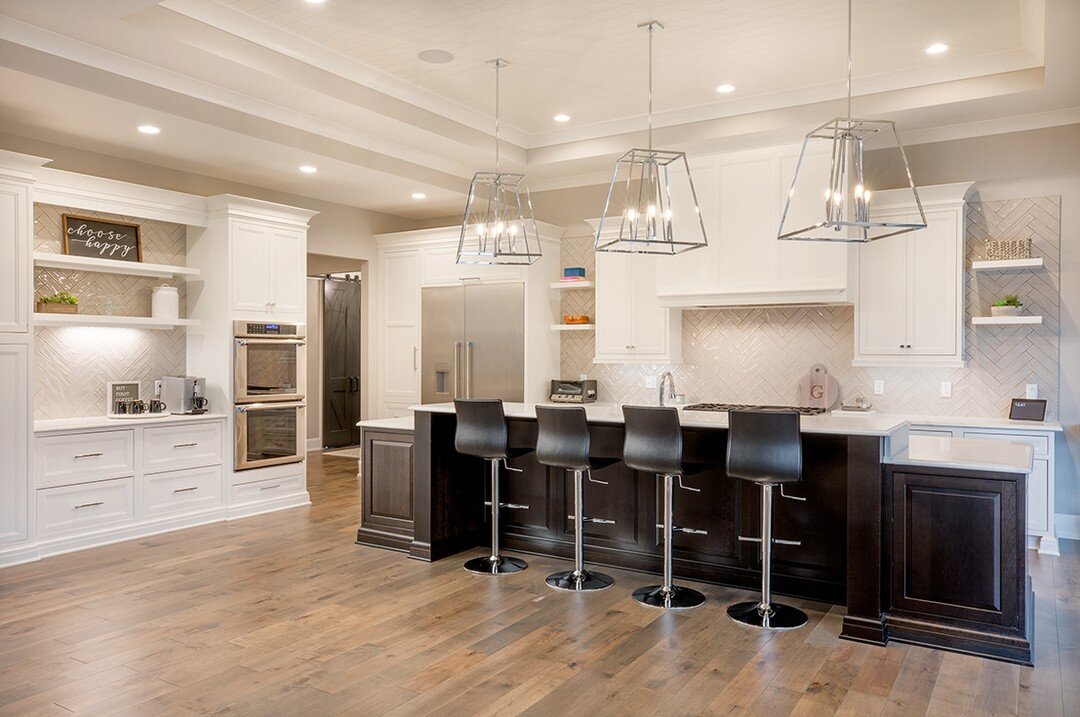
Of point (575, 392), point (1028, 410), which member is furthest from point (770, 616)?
point (575, 392)

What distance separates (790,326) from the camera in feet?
20.0

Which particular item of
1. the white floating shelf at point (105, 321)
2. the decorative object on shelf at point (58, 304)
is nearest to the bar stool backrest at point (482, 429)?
the white floating shelf at point (105, 321)

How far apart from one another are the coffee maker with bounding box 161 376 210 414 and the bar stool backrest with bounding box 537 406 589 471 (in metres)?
3.09

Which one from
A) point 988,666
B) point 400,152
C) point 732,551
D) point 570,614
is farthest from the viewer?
point 400,152

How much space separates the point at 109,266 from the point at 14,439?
1404 millimetres

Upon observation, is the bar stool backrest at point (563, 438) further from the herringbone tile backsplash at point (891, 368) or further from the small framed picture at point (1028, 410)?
the small framed picture at point (1028, 410)

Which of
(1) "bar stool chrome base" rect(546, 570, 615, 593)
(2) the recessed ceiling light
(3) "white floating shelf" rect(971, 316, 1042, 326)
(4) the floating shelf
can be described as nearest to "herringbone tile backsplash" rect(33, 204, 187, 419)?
(2) the recessed ceiling light

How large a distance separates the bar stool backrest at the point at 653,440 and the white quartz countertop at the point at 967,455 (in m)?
0.98

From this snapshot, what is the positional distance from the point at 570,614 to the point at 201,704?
1715mm

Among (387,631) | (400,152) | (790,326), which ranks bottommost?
(387,631)

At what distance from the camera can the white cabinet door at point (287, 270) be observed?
6.45m

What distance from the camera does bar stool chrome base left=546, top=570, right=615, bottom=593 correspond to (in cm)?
425

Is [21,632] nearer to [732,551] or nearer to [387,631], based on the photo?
[387,631]

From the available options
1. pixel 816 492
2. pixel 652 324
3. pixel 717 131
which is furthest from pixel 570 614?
pixel 717 131
